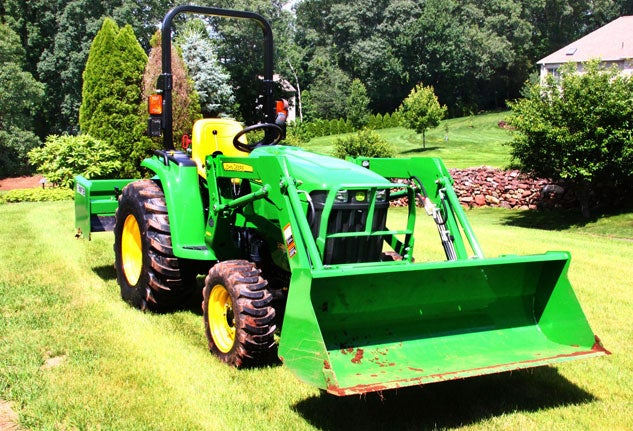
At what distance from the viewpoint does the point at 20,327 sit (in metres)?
5.69

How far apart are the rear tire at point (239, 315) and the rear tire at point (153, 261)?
0.90 metres

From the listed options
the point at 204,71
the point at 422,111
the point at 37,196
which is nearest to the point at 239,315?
the point at 37,196

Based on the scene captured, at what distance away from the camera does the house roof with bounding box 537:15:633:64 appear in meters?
39.5

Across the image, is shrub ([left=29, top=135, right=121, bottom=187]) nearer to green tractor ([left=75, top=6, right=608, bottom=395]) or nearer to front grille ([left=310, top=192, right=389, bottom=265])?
green tractor ([left=75, top=6, right=608, bottom=395])

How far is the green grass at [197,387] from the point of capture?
4047 mm

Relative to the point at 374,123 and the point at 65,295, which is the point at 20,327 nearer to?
the point at 65,295

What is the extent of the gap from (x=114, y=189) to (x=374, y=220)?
159 inches

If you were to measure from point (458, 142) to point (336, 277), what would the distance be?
119 feet

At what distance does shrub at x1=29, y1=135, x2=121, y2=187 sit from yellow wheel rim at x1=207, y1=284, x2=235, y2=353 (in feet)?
41.8

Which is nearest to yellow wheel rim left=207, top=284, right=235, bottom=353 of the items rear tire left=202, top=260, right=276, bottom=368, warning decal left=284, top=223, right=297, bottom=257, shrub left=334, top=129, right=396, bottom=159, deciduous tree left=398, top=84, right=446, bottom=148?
rear tire left=202, top=260, right=276, bottom=368

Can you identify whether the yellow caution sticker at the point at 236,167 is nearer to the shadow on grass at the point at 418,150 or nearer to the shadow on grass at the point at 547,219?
the shadow on grass at the point at 547,219

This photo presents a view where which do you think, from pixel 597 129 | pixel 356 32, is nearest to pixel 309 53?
pixel 356 32

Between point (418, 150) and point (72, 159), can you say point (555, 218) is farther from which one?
point (418, 150)

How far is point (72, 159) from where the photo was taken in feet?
56.0
